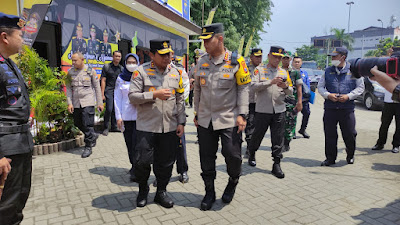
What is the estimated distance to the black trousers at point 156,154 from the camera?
3.50 m

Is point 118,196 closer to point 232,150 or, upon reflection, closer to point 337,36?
point 232,150

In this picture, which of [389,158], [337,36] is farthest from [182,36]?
[337,36]

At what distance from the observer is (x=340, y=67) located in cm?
526

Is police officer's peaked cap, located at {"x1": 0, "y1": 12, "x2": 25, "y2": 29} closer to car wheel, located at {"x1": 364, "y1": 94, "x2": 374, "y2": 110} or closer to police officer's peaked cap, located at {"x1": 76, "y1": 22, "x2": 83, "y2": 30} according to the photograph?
police officer's peaked cap, located at {"x1": 76, "y1": 22, "x2": 83, "y2": 30}

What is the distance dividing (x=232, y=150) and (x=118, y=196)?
5.71ft

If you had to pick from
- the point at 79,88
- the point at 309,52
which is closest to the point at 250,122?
the point at 79,88

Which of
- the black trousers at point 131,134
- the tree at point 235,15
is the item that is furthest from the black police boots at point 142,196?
the tree at point 235,15

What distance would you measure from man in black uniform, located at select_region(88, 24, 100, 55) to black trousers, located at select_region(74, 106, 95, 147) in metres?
3.36

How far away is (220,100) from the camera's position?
351 cm

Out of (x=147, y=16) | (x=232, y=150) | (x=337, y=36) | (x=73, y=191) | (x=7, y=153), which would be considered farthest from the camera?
(x=337, y=36)

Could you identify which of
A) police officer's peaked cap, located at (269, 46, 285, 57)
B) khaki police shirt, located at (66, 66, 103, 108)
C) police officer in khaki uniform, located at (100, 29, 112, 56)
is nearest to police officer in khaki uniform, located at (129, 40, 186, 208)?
police officer's peaked cap, located at (269, 46, 285, 57)

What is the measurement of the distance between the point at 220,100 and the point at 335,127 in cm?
300

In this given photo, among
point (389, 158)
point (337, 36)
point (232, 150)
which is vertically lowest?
point (389, 158)

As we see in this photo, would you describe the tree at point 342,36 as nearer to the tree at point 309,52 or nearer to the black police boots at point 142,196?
the tree at point 309,52
